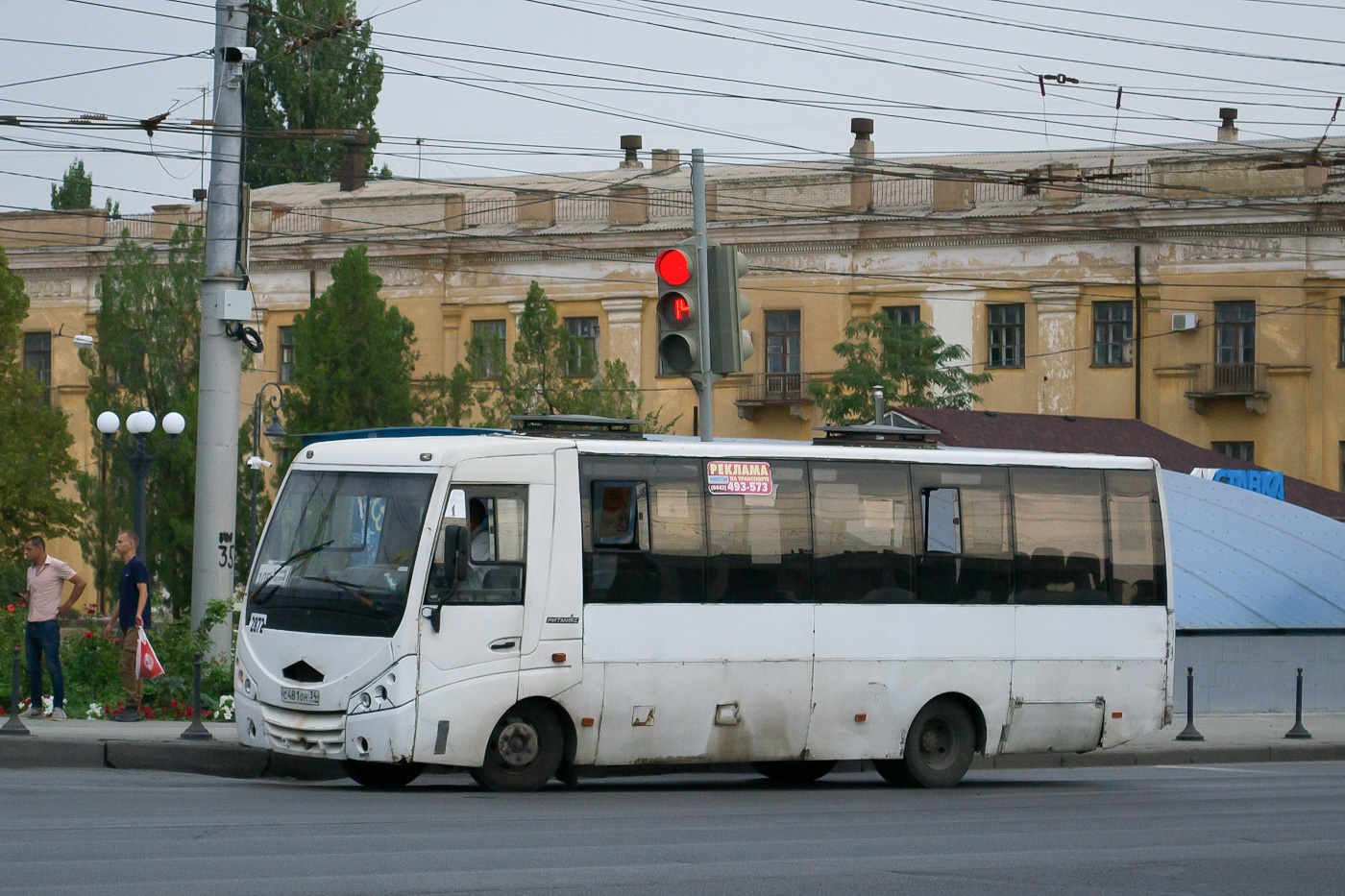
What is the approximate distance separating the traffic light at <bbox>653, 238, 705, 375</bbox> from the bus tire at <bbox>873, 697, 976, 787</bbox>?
369cm

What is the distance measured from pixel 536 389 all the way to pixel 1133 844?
3376 centimetres

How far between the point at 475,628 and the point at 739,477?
275 centimetres

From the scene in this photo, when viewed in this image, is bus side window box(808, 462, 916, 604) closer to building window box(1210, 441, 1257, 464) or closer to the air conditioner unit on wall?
the air conditioner unit on wall

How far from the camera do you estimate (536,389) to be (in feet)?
148

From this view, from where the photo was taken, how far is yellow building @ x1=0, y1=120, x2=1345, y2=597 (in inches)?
1896

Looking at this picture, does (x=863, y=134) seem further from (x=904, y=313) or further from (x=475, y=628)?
(x=475, y=628)

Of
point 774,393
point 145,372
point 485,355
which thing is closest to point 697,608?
Answer: point 145,372

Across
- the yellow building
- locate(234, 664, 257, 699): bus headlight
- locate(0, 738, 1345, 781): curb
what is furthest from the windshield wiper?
the yellow building

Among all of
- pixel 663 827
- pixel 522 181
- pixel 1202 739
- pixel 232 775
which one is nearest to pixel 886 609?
pixel 663 827

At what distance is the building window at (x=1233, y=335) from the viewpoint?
160ft

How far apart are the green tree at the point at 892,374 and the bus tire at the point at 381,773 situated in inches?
1285

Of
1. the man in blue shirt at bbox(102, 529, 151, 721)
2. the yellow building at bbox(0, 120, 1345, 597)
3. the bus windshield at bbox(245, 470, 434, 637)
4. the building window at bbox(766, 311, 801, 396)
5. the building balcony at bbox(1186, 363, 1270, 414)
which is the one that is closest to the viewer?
the bus windshield at bbox(245, 470, 434, 637)

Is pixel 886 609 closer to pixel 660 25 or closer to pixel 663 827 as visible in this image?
pixel 663 827

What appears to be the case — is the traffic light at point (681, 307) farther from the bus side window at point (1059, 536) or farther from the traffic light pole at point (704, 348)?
the bus side window at point (1059, 536)
